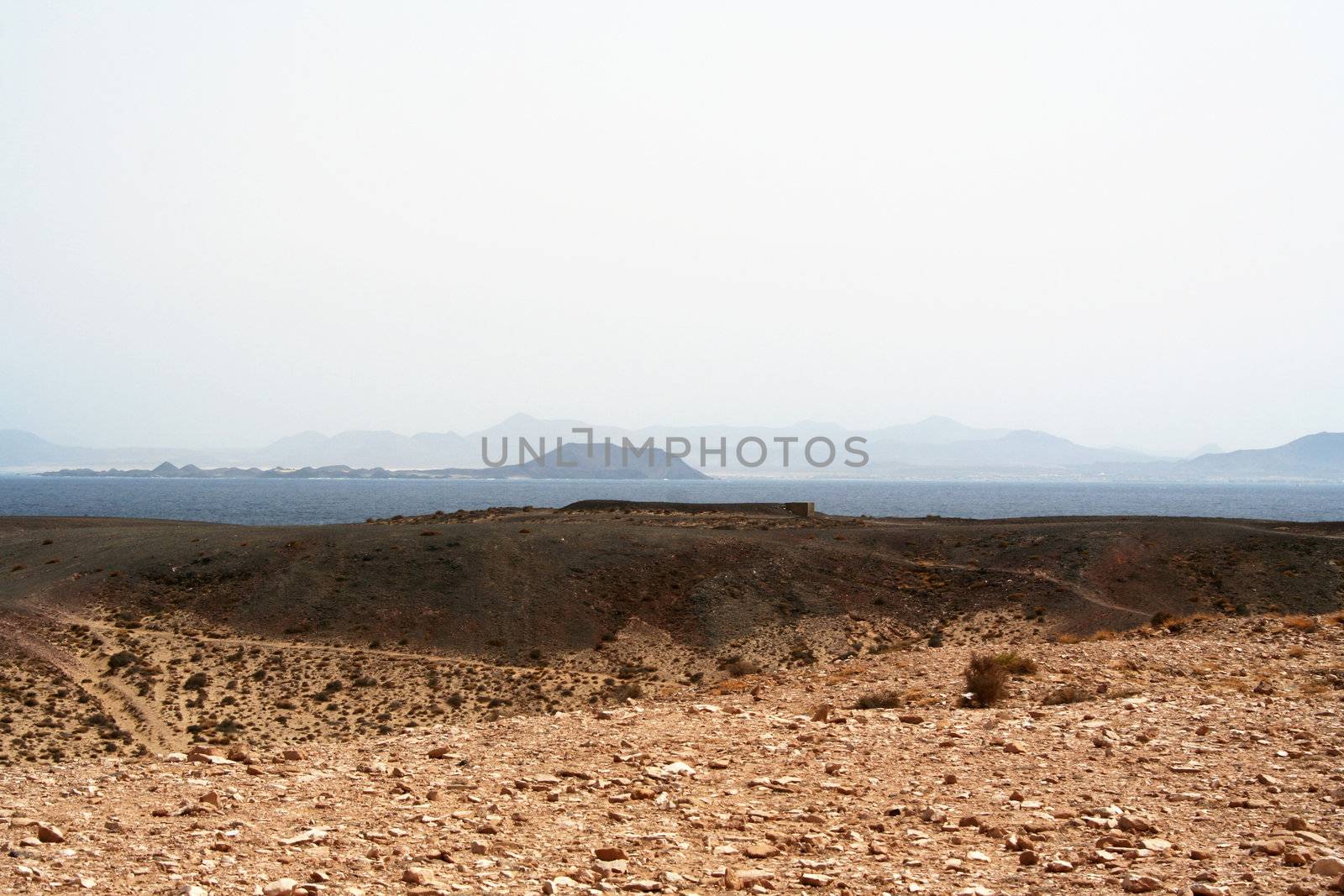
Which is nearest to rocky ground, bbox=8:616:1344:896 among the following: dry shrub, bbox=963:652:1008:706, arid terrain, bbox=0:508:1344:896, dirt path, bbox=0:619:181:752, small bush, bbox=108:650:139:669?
arid terrain, bbox=0:508:1344:896

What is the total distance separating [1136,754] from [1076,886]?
15.0ft

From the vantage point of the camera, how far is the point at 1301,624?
2289 centimetres

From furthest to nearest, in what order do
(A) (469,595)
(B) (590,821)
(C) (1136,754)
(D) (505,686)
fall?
(A) (469,595), (D) (505,686), (C) (1136,754), (B) (590,821)

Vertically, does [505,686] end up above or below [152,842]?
below

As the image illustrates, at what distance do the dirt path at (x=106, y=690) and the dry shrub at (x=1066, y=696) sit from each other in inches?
902

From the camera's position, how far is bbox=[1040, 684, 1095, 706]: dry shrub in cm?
1532

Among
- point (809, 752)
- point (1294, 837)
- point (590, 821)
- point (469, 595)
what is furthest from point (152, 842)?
point (469, 595)

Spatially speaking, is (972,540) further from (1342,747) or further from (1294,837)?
(1294,837)

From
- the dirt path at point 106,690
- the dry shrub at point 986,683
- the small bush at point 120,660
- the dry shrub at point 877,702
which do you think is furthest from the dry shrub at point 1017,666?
the small bush at point 120,660

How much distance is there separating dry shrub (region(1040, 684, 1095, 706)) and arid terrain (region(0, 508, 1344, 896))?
72 mm

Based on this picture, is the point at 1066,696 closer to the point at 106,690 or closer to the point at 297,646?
the point at 106,690

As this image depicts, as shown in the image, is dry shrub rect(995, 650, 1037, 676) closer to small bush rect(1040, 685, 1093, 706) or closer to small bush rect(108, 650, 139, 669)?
small bush rect(1040, 685, 1093, 706)

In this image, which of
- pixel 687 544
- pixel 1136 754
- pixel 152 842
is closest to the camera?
pixel 152 842

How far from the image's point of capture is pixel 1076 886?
7.46 metres
